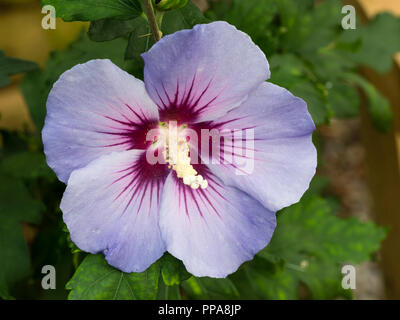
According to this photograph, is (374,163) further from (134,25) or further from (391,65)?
(134,25)

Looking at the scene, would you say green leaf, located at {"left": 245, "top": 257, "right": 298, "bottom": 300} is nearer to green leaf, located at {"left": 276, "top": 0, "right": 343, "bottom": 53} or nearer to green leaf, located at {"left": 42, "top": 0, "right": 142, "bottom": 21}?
green leaf, located at {"left": 276, "top": 0, "right": 343, "bottom": 53}

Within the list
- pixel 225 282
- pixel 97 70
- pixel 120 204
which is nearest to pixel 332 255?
pixel 225 282

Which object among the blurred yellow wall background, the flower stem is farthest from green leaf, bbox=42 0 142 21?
the blurred yellow wall background

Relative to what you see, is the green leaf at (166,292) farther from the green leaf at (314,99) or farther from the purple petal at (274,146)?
the green leaf at (314,99)

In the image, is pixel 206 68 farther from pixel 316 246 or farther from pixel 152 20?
pixel 316 246

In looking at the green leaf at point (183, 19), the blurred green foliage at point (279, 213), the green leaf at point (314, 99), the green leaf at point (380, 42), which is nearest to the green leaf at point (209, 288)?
the blurred green foliage at point (279, 213)
